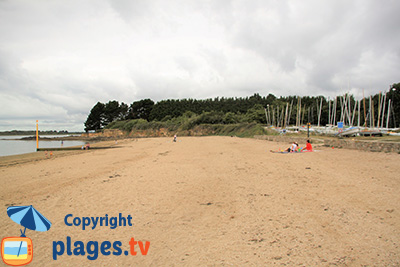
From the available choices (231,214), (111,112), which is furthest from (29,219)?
(111,112)

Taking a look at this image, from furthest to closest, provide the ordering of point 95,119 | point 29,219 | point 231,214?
1. point 95,119
2. point 231,214
3. point 29,219

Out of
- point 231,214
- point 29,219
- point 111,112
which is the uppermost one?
point 111,112

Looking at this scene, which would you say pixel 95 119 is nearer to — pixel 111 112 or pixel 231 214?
pixel 111 112

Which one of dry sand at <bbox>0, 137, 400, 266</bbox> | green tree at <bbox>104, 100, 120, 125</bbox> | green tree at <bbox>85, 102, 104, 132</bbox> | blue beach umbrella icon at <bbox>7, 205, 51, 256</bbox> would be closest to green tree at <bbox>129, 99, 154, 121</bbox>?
green tree at <bbox>104, 100, 120, 125</bbox>

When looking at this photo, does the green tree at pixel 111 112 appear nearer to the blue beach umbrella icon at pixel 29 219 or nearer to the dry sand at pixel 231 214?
the dry sand at pixel 231 214

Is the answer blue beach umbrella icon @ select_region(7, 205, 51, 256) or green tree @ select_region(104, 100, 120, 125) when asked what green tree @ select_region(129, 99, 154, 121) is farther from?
blue beach umbrella icon @ select_region(7, 205, 51, 256)

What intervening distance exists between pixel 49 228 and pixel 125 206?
156cm

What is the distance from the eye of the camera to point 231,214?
4.89 meters

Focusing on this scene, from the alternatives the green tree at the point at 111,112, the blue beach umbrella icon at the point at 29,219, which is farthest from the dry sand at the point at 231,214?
the green tree at the point at 111,112

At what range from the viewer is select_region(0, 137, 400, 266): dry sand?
11.0 ft

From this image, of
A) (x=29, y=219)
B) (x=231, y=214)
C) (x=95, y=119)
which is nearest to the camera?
(x=29, y=219)

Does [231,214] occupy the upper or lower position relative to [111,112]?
lower

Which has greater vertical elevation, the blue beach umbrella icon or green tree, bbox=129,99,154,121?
green tree, bbox=129,99,154,121

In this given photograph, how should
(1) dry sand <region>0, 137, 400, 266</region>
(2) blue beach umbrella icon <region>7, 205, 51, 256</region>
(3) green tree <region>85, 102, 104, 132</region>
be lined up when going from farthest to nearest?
(3) green tree <region>85, 102, 104, 132</region> < (2) blue beach umbrella icon <region>7, 205, 51, 256</region> < (1) dry sand <region>0, 137, 400, 266</region>
